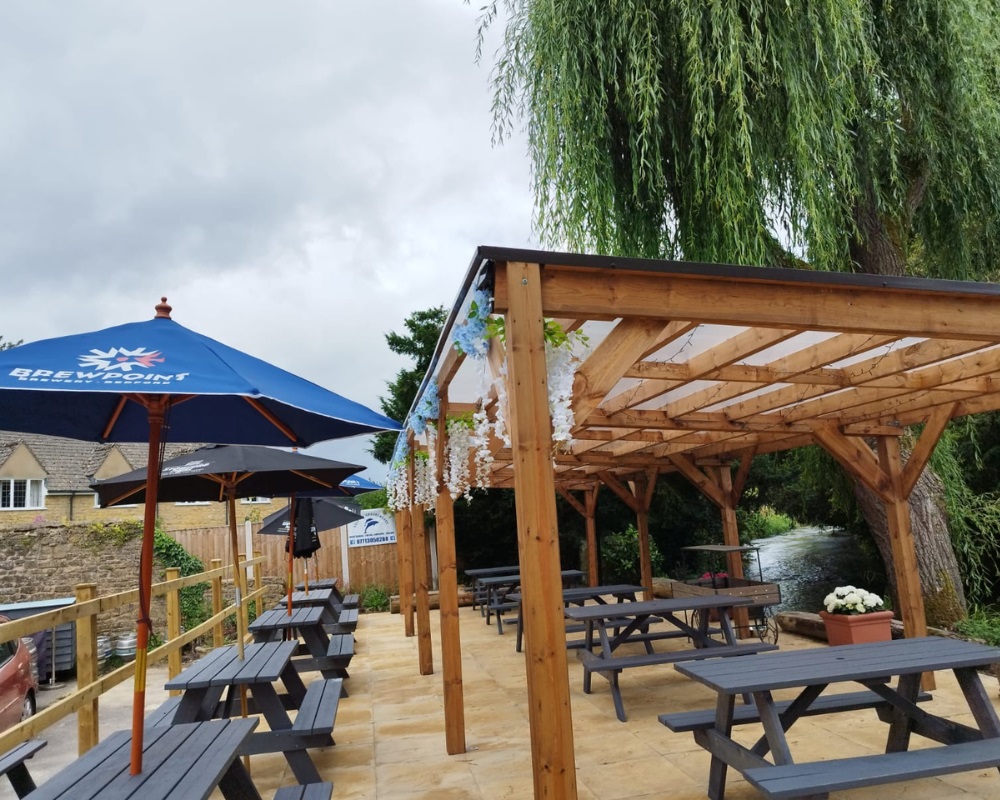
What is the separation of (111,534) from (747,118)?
474 inches

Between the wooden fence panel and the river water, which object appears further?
the wooden fence panel

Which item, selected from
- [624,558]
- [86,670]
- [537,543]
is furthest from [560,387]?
[624,558]

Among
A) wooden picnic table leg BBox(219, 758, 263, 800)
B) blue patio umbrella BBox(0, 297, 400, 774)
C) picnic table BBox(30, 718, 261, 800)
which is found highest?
blue patio umbrella BBox(0, 297, 400, 774)

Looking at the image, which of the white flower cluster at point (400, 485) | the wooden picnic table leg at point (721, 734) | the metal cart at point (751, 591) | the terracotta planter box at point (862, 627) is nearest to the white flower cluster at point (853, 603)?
the terracotta planter box at point (862, 627)

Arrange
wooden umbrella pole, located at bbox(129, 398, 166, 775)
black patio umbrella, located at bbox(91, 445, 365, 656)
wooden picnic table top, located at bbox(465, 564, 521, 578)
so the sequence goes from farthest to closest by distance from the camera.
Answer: wooden picnic table top, located at bbox(465, 564, 521, 578) < black patio umbrella, located at bbox(91, 445, 365, 656) < wooden umbrella pole, located at bbox(129, 398, 166, 775)

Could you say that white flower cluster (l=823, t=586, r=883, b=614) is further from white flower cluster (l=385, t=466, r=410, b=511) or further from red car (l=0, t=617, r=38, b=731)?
red car (l=0, t=617, r=38, b=731)

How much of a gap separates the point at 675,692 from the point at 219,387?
496 centimetres

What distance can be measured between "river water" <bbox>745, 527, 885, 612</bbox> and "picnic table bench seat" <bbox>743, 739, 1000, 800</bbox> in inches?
290

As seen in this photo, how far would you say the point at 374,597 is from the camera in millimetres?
13172

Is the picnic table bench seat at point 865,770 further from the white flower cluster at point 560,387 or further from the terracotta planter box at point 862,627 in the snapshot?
the terracotta planter box at point 862,627

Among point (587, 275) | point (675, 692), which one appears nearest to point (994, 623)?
point (675, 692)

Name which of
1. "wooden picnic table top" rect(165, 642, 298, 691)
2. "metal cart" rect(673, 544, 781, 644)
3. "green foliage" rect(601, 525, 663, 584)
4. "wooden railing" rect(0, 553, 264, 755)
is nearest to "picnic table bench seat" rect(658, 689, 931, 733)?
"wooden picnic table top" rect(165, 642, 298, 691)

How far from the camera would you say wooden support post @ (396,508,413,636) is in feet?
32.1

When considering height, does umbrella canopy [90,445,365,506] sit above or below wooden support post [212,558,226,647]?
above
